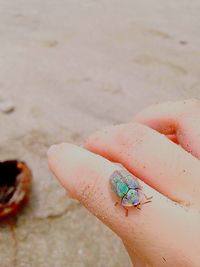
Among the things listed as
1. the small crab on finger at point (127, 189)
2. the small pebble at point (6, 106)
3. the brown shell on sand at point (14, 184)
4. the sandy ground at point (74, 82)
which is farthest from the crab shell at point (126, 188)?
the small pebble at point (6, 106)

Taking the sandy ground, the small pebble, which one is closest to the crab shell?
the sandy ground

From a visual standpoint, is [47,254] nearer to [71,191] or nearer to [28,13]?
[71,191]

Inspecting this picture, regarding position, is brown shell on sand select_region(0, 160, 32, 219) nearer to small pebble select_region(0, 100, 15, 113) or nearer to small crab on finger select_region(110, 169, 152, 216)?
small pebble select_region(0, 100, 15, 113)

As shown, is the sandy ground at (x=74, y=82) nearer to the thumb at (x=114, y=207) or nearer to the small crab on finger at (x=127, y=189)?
the thumb at (x=114, y=207)

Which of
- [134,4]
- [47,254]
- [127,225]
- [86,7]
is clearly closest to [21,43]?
[86,7]

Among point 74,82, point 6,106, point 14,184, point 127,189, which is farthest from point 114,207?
point 74,82

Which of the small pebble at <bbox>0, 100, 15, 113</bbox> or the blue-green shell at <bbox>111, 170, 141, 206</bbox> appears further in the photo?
the small pebble at <bbox>0, 100, 15, 113</bbox>

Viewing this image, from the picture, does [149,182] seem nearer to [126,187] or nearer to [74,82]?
[126,187]
